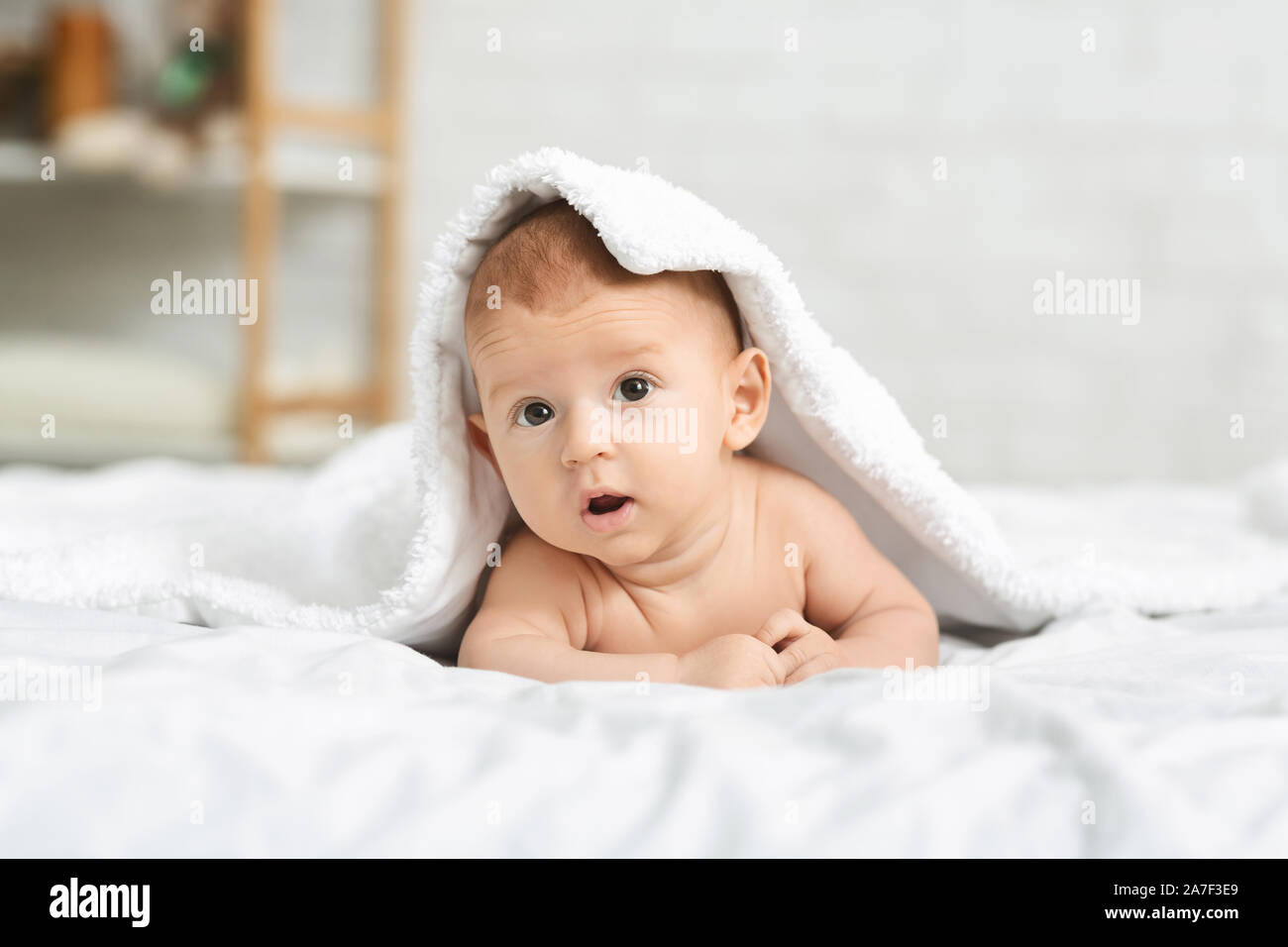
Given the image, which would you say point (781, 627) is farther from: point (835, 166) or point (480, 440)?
point (835, 166)

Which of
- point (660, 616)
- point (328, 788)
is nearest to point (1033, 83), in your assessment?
point (660, 616)

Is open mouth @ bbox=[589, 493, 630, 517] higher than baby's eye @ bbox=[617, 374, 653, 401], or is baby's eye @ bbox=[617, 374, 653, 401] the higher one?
baby's eye @ bbox=[617, 374, 653, 401]

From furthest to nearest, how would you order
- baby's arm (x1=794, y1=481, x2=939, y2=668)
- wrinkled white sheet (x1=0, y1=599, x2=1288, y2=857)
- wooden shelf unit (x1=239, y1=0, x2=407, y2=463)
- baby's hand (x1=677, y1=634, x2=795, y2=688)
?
1. wooden shelf unit (x1=239, y1=0, x2=407, y2=463)
2. baby's arm (x1=794, y1=481, x2=939, y2=668)
3. baby's hand (x1=677, y1=634, x2=795, y2=688)
4. wrinkled white sheet (x1=0, y1=599, x2=1288, y2=857)

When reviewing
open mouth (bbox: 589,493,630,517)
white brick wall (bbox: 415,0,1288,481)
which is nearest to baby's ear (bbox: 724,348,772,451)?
open mouth (bbox: 589,493,630,517)

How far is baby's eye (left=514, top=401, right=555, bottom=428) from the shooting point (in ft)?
2.76

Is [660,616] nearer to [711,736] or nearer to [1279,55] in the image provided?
[711,736]

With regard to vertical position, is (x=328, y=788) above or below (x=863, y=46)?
below

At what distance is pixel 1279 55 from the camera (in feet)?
8.03

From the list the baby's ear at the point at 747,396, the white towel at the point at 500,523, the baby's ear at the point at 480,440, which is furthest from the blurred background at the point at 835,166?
the baby's ear at the point at 747,396

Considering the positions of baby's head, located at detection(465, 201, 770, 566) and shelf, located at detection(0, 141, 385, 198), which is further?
shelf, located at detection(0, 141, 385, 198)

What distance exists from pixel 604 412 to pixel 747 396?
160 mm

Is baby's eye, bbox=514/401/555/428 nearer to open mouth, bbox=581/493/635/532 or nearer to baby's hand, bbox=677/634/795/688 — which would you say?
open mouth, bbox=581/493/635/532
